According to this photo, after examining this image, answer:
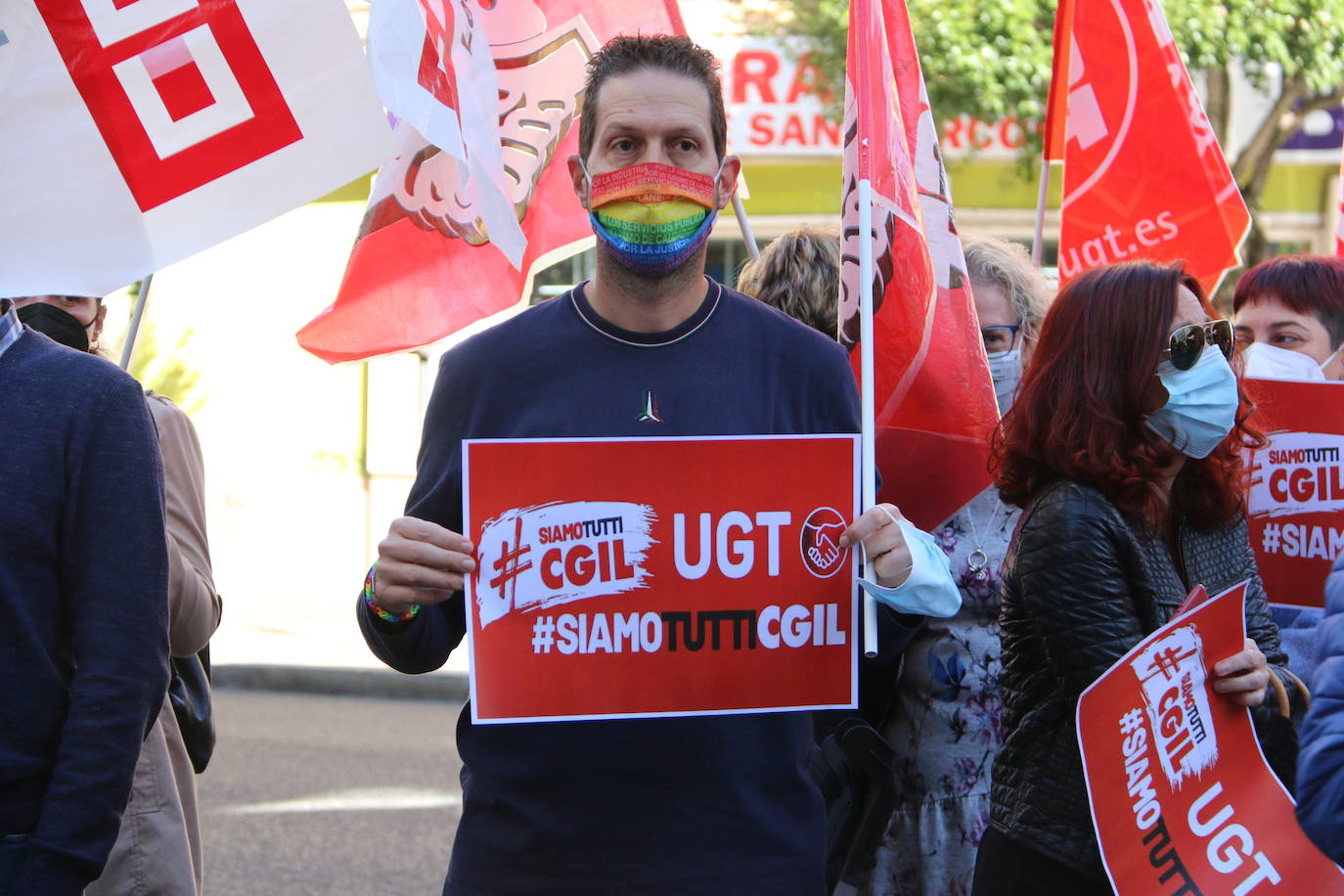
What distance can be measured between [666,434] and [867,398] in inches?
13.9

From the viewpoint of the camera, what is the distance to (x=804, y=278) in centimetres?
336

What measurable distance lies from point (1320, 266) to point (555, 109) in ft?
6.48

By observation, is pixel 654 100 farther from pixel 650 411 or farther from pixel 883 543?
pixel 883 543

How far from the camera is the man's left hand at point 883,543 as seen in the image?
2.11 metres

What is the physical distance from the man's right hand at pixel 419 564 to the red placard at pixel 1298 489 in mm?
1941

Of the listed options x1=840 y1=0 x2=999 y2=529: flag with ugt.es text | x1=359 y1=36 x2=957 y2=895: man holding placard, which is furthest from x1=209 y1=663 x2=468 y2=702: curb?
x1=359 y1=36 x2=957 y2=895: man holding placard

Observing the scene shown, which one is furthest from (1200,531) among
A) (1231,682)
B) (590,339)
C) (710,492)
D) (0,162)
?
(0,162)

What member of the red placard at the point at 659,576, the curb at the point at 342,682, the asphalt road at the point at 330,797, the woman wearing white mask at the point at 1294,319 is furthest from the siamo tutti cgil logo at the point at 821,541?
the curb at the point at 342,682

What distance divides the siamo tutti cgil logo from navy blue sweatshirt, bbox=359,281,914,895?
16 cm

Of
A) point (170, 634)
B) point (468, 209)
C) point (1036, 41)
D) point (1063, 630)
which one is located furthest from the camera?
point (1036, 41)

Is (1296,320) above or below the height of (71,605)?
below

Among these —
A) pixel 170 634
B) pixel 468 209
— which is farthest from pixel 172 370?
pixel 170 634

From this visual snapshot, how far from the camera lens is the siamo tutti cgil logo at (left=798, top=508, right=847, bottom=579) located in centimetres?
225

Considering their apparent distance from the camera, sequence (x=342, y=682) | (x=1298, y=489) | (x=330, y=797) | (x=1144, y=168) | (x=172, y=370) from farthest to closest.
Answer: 1. (x=172, y=370)
2. (x=342, y=682)
3. (x=330, y=797)
4. (x=1144, y=168)
5. (x=1298, y=489)
